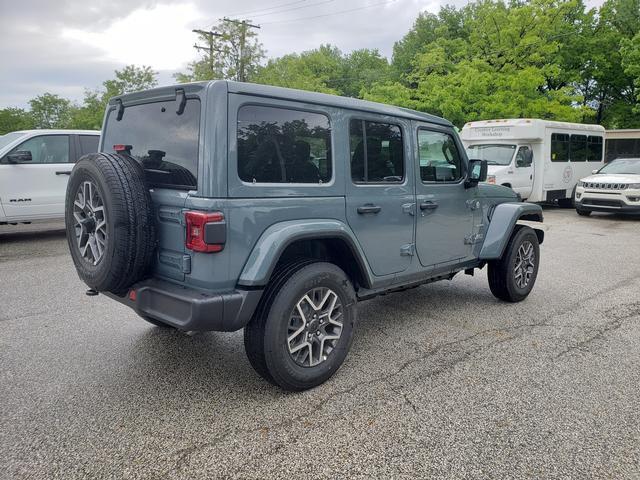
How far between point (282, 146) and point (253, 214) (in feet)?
1.72

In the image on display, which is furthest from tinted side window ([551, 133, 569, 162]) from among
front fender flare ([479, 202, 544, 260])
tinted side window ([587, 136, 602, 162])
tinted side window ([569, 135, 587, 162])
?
front fender flare ([479, 202, 544, 260])

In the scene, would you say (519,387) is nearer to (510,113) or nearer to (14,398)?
(14,398)

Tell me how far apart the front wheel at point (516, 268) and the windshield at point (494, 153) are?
9.17 meters

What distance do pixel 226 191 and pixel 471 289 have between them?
405cm

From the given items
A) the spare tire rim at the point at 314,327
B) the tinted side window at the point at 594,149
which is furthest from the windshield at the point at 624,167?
the spare tire rim at the point at 314,327

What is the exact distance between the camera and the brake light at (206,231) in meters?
2.80

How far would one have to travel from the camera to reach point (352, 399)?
322 centimetres

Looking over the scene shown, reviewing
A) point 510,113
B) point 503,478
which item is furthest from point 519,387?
point 510,113

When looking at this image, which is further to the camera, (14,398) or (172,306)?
(14,398)

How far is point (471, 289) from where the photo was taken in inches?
238

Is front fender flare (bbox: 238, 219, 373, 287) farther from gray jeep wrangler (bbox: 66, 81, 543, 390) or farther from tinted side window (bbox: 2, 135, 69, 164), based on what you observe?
tinted side window (bbox: 2, 135, 69, 164)

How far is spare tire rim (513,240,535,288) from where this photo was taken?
5.30 m

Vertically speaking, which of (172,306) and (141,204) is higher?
(141,204)

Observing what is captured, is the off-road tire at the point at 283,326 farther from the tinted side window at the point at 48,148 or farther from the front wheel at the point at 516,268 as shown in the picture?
the tinted side window at the point at 48,148
